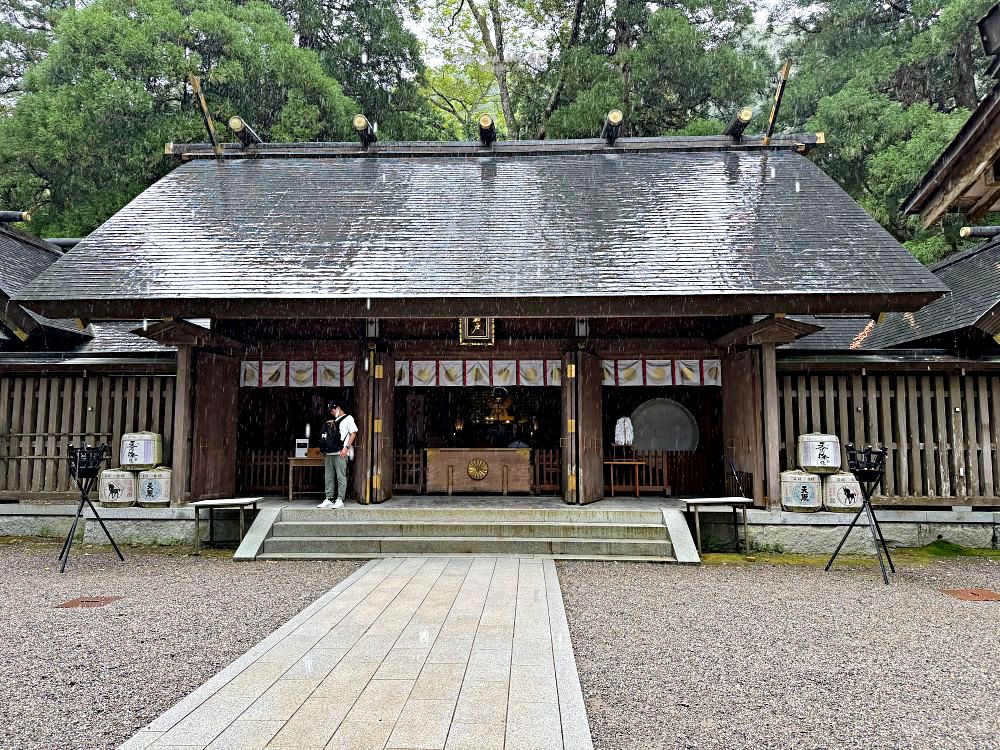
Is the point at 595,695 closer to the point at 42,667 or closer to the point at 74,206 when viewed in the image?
the point at 42,667

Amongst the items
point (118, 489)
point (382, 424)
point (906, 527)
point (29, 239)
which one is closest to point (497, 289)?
point (382, 424)

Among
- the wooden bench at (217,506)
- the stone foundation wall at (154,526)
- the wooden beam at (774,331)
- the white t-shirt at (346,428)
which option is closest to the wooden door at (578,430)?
the wooden beam at (774,331)

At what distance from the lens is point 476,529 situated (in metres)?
8.85

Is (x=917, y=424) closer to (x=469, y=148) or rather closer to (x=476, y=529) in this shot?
(x=476, y=529)

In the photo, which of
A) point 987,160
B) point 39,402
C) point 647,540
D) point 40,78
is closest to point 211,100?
point 40,78

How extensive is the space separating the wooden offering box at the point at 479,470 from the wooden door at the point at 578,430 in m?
1.27

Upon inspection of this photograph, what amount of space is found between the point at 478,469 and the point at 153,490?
5.08 meters

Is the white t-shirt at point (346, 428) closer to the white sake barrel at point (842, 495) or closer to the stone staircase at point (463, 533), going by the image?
the stone staircase at point (463, 533)

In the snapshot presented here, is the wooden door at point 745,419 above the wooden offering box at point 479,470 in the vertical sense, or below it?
above

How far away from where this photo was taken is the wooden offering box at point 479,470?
1130cm

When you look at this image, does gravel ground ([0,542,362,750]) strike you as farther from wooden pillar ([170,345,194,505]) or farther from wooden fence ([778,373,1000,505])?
wooden fence ([778,373,1000,505])

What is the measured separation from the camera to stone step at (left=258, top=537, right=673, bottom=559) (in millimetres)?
8422

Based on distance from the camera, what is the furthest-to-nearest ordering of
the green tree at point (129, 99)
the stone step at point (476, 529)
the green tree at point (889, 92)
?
the green tree at point (129, 99)
the green tree at point (889, 92)
the stone step at point (476, 529)

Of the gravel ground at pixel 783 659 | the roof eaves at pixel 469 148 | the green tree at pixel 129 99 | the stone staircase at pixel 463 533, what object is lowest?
the gravel ground at pixel 783 659
